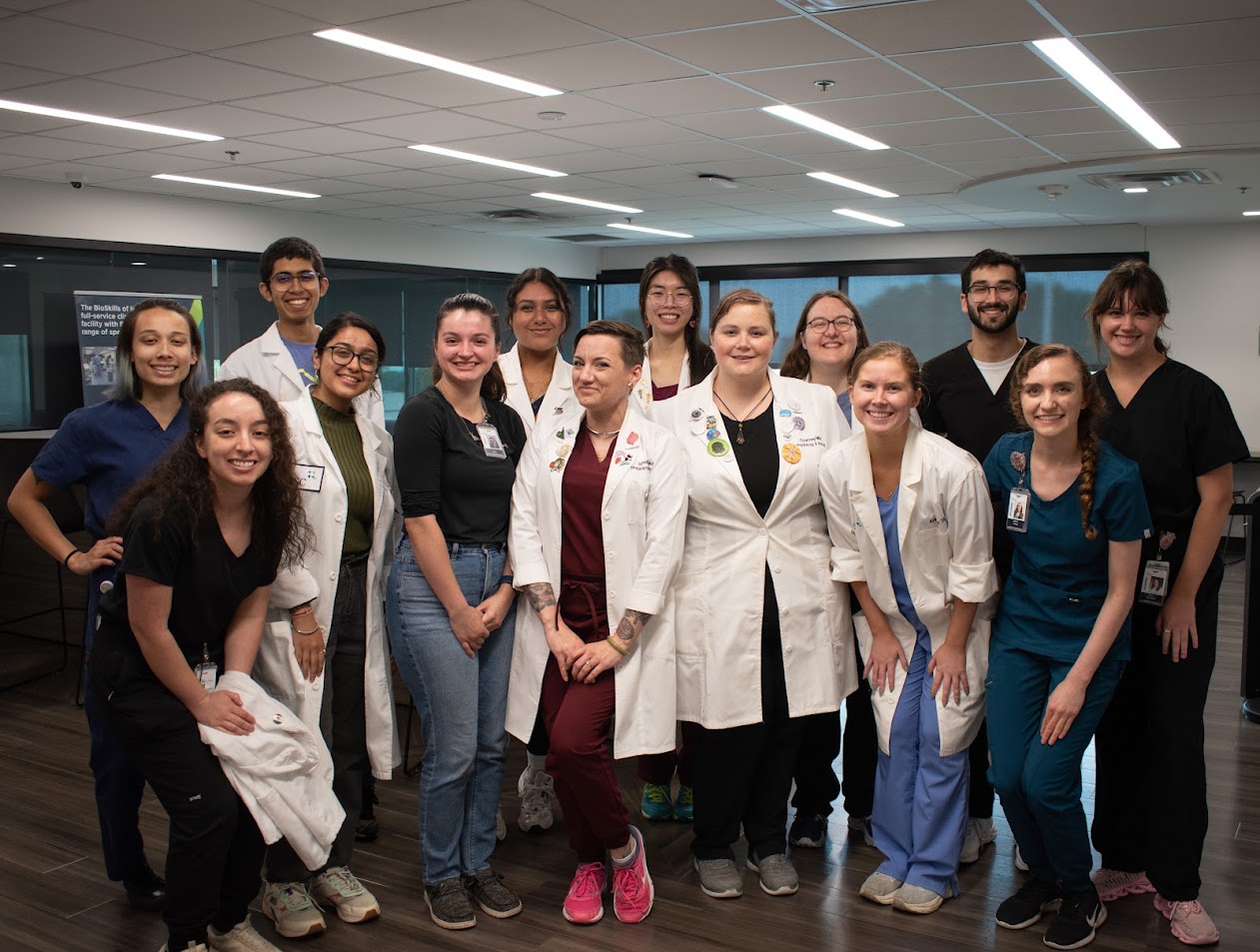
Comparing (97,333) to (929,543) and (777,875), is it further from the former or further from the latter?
(929,543)

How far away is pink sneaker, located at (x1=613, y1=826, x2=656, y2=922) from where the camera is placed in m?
2.97

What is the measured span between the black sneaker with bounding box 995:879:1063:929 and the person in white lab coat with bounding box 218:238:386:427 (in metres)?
2.62

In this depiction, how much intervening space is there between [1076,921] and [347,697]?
2039mm

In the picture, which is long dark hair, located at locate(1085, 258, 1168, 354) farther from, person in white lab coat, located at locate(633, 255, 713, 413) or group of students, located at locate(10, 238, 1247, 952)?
person in white lab coat, located at locate(633, 255, 713, 413)

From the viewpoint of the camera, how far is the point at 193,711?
254cm

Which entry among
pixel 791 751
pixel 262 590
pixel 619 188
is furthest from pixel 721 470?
pixel 619 188

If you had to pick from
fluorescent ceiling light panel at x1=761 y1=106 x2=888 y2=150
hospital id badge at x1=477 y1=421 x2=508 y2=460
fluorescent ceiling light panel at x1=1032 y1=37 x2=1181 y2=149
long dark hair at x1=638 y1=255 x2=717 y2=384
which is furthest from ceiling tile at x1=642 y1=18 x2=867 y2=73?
hospital id badge at x1=477 y1=421 x2=508 y2=460

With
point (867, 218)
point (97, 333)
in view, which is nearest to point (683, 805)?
point (97, 333)

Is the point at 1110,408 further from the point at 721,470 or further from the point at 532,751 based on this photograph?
the point at 532,751

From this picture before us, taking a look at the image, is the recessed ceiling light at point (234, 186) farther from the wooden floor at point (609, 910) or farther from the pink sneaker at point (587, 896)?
the pink sneaker at point (587, 896)

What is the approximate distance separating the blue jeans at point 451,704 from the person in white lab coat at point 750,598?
54 centimetres

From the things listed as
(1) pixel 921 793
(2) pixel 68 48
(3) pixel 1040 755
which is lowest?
(1) pixel 921 793

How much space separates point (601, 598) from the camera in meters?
2.99

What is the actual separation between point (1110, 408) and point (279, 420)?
2183 mm
